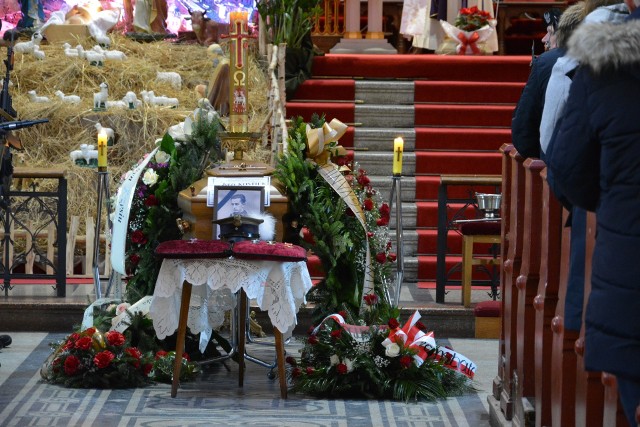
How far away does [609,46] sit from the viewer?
306 cm

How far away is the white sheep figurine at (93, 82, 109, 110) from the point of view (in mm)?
11016

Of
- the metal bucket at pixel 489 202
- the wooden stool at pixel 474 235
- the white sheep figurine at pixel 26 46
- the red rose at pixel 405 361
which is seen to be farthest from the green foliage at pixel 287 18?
the red rose at pixel 405 361

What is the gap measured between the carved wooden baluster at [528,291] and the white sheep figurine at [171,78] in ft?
22.5

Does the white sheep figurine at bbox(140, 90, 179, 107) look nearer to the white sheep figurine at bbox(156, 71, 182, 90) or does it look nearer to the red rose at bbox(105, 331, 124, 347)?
the white sheep figurine at bbox(156, 71, 182, 90)

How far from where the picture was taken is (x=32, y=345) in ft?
24.7

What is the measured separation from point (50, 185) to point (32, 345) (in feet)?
10.5

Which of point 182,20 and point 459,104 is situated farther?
point 182,20

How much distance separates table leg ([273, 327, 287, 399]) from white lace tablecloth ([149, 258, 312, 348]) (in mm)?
65

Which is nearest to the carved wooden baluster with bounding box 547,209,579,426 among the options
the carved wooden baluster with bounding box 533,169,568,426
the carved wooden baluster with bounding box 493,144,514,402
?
the carved wooden baluster with bounding box 533,169,568,426

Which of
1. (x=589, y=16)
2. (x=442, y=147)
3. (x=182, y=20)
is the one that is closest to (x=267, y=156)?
(x=442, y=147)

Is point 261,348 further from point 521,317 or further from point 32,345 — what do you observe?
point 521,317

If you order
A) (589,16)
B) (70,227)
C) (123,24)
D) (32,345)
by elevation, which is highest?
(123,24)

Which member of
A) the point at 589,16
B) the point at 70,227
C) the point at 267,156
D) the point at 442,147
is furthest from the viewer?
A: the point at 442,147

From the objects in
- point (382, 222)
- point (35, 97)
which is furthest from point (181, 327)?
point (35, 97)
